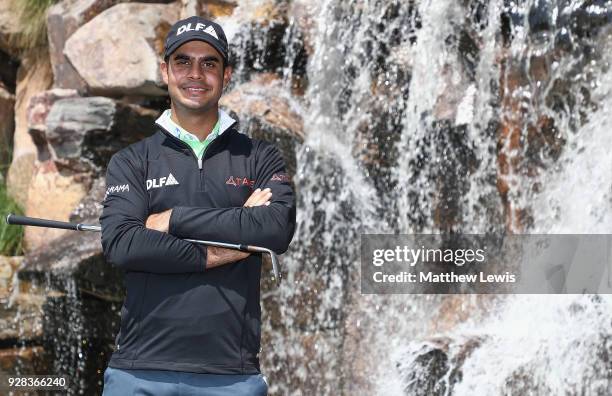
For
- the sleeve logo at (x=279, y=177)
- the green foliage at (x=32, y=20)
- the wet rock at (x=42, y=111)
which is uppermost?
the green foliage at (x=32, y=20)

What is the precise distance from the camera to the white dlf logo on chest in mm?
3215

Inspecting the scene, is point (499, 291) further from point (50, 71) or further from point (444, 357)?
point (50, 71)

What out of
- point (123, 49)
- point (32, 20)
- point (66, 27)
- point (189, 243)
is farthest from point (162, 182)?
point (32, 20)

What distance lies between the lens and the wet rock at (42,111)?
9867 mm

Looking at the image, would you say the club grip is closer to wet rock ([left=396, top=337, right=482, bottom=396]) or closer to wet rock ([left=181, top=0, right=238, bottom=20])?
wet rock ([left=396, top=337, right=482, bottom=396])

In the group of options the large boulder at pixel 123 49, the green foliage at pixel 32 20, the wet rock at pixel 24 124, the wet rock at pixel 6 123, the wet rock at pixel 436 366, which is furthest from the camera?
the wet rock at pixel 6 123

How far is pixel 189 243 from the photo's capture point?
3133mm

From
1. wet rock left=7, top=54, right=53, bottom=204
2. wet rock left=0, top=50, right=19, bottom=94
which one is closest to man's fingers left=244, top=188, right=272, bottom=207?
wet rock left=7, top=54, right=53, bottom=204

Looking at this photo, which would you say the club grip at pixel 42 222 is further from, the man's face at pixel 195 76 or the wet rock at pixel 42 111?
the wet rock at pixel 42 111

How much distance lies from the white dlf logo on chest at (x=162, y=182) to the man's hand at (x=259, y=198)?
27cm

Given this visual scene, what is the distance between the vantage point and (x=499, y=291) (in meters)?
7.55

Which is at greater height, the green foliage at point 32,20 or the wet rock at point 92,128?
the green foliage at point 32,20

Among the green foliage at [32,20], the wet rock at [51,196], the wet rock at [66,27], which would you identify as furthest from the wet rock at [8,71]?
the wet rock at [51,196]

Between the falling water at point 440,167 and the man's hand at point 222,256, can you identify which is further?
the falling water at point 440,167
